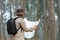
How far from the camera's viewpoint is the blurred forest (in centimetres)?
430

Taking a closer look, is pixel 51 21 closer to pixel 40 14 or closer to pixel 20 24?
pixel 40 14

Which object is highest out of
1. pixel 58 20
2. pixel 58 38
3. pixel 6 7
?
pixel 6 7

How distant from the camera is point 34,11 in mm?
4355

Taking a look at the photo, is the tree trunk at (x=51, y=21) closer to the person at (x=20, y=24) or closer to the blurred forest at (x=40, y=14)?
the blurred forest at (x=40, y=14)

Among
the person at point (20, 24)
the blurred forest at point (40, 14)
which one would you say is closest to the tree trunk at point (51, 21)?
the blurred forest at point (40, 14)

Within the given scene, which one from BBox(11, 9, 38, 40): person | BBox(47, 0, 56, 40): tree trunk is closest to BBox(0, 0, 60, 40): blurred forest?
BBox(47, 0, 56, 40): tree trunk

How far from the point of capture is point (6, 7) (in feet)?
14.4

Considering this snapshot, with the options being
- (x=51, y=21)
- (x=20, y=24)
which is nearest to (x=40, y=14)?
(x=51, y=21)

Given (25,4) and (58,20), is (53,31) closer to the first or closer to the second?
(58,20)

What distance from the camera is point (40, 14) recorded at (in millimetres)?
4352

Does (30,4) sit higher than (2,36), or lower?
higher

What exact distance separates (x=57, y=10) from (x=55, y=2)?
0.53 ft

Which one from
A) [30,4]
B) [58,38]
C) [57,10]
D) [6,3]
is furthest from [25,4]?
[58,38]

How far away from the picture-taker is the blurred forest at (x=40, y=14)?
14.1ft
